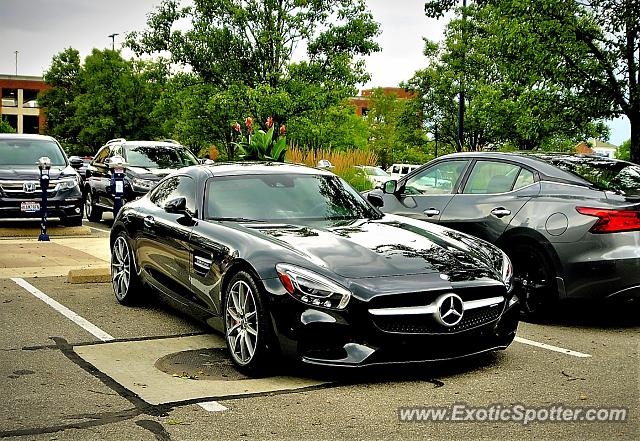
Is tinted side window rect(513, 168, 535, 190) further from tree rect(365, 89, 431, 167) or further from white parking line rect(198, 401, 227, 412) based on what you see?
tree rect(365, 89, 431, 167)

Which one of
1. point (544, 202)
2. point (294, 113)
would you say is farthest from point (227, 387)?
point (294, 113)

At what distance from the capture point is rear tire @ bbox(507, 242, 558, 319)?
791cm

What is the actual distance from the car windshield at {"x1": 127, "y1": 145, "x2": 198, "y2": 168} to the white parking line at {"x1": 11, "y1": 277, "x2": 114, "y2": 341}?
26.3ft

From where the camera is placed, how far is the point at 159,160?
18312mm

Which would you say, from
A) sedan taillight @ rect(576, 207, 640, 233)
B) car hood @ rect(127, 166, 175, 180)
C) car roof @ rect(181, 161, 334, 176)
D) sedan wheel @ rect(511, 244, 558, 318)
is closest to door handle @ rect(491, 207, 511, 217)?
sedan wheel @ rect(511, 244, 558, 318)

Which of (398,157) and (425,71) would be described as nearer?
(425,71)

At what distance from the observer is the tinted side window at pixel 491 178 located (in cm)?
868

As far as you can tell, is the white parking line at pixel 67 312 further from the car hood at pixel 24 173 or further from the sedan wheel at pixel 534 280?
the car hood at pixel 24 173

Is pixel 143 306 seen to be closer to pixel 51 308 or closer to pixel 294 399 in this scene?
pixel 51 308

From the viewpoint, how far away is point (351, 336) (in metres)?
5.62

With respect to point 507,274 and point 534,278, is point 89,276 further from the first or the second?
point 507,274

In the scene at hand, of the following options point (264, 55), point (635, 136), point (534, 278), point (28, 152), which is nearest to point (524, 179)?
point (534, 278)

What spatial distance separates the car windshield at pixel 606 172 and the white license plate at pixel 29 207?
33.2 ft

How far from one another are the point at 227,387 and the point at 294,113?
78.9 feet
